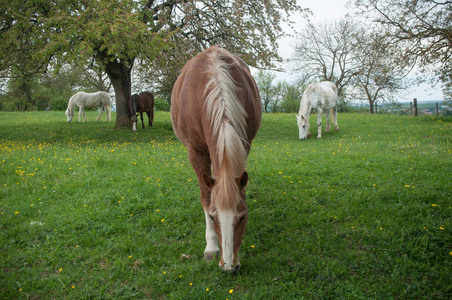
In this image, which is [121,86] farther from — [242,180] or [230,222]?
[230,222]

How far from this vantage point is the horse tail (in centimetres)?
265

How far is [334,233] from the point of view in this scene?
3.94 meters

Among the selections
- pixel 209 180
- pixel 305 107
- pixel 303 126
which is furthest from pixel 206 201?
pixel 305 107

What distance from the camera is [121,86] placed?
1359 cm

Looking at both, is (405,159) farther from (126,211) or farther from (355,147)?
(126,211)

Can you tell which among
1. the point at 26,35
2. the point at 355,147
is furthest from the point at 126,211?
the point at 26,35

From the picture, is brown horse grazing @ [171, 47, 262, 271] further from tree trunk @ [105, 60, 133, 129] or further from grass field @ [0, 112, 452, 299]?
tree trunk @ [105, 60, 133, 129]

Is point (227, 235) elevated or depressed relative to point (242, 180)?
depressed

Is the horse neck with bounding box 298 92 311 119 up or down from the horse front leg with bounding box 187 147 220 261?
up

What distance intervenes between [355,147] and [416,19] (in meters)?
5.80

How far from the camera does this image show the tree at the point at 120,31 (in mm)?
9484

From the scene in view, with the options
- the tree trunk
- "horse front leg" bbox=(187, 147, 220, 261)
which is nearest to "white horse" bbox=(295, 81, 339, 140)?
the tree trunk

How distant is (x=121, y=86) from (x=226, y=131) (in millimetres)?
12139

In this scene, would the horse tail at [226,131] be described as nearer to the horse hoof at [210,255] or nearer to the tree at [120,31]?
the horse hoof at [210,255]
